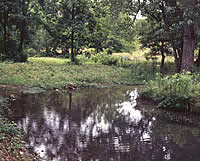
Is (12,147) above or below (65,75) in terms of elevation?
below

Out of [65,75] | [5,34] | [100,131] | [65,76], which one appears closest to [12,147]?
[100,131]

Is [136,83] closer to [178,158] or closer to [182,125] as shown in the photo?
[182,125]

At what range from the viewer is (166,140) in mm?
7469

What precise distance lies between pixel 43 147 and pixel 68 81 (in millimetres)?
11598

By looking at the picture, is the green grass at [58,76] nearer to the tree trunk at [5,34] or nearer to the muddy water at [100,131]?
the muddy water at [100,131]

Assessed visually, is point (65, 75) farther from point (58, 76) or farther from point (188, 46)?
point (188, 46)

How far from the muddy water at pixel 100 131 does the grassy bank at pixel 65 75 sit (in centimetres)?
378

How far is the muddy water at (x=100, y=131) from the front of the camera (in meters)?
6.35

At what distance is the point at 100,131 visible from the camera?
8141 mm

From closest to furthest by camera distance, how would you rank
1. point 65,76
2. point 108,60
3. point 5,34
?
1. point 65,76
2. point 5,34
3. point 108,60

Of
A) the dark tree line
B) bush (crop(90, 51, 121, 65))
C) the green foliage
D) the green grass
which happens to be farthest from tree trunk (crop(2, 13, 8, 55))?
the green foliage

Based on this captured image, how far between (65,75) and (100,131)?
11.9 meters

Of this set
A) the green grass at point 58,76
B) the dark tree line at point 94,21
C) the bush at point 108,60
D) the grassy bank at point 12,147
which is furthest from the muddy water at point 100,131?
the bush at point 108,60

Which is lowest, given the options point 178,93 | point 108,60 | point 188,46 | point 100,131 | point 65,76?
point 100,131
